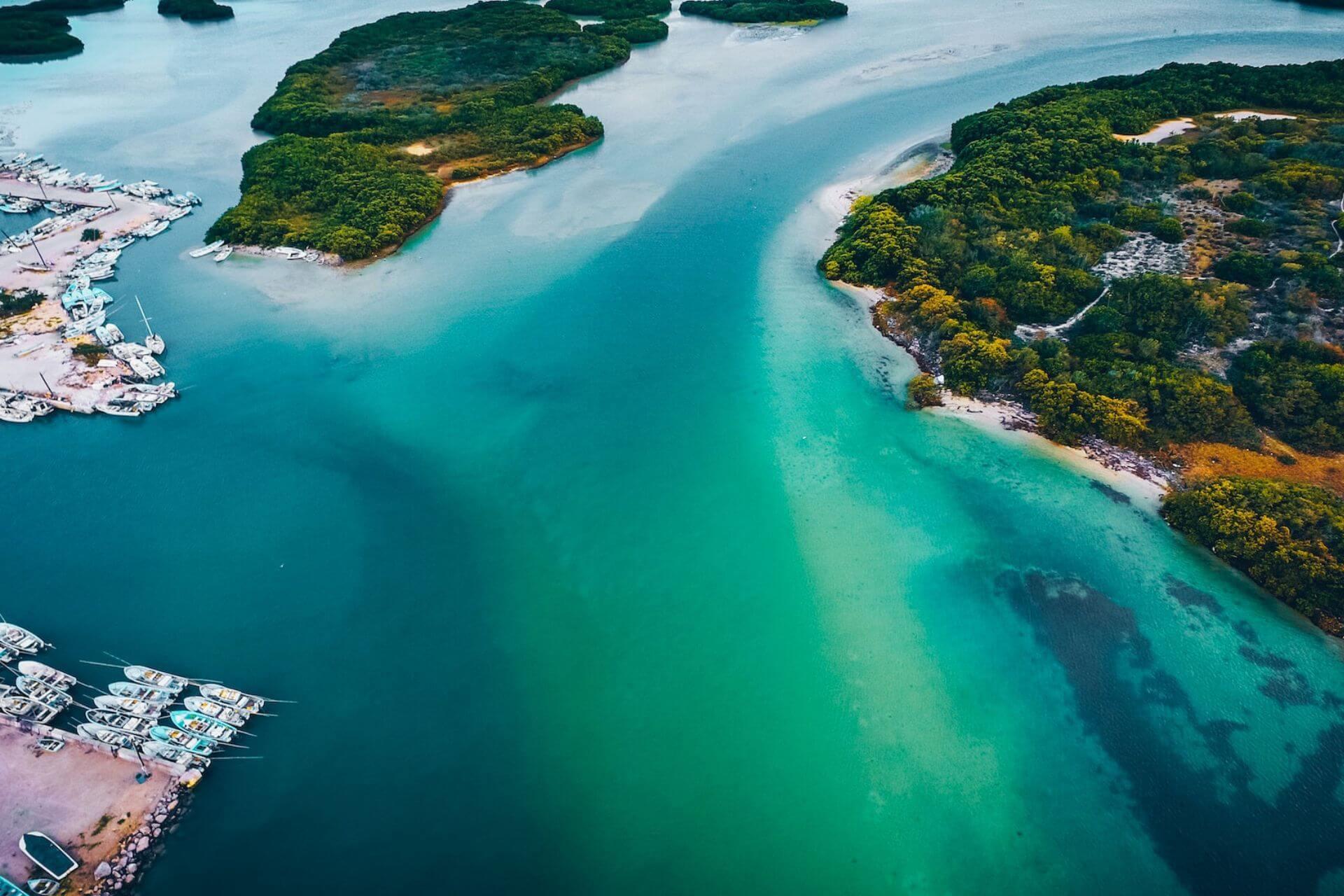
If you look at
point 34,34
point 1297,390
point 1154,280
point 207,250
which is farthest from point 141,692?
point 34,34

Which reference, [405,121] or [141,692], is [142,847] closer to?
[141,692]

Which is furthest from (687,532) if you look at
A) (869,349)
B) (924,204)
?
(924,204)

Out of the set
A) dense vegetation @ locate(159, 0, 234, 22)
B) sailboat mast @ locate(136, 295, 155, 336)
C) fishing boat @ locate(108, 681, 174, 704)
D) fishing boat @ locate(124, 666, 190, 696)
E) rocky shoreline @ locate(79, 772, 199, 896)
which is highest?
dense vegetation @ locate(159, 0, 234, 22)

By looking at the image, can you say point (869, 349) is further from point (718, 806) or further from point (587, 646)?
point (718, 806)

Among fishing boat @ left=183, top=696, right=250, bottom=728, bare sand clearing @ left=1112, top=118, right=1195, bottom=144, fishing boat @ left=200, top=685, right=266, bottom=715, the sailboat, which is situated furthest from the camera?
bare sand clearing @ left=1112, top=118, right=1195, bottom=144

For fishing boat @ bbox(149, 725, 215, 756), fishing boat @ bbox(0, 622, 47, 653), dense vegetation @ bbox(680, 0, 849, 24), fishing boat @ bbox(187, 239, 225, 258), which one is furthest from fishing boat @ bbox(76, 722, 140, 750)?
dense vegetation @ bbox(680, 0, 849, 24)

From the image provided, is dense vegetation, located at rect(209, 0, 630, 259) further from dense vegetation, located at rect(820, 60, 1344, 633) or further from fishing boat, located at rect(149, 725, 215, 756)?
fishing boat, located at rect(149, 725, 215, 756)
